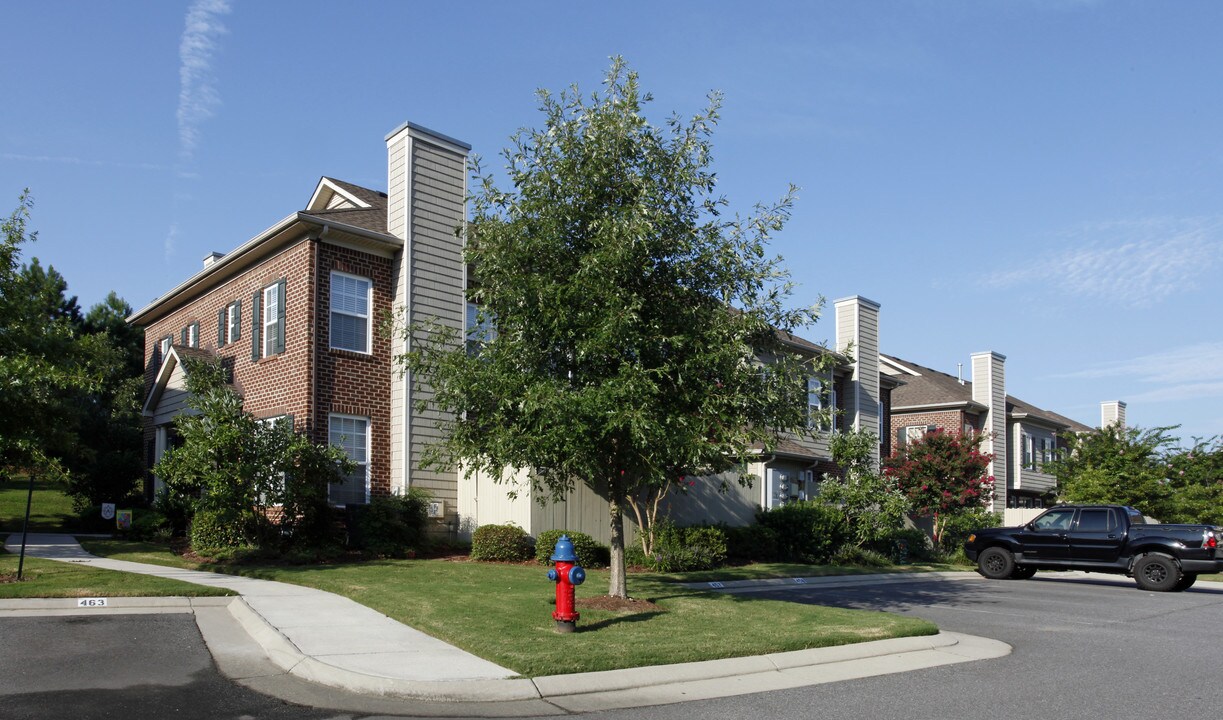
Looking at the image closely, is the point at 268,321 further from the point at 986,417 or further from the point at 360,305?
the point at 986,417

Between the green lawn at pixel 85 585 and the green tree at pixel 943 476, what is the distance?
22.5 m

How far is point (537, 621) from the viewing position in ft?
35.8

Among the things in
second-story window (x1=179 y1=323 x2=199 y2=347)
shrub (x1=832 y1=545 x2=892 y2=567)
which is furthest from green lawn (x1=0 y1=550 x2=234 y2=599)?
shrub (x1=832 y1=545 x2=892 y2=567)

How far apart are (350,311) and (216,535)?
542 centimetres

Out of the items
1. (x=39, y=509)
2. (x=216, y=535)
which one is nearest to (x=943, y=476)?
(x=216, y=535)

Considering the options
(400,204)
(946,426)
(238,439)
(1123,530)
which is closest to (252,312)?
(400,204)

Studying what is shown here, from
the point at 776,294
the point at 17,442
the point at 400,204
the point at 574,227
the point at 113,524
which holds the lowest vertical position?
the point at 113,524

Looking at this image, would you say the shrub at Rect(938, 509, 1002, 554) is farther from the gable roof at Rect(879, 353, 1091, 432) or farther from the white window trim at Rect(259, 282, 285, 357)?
the white window trim at Rect(259, 282, 285, 357)

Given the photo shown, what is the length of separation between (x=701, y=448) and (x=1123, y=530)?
1422cm

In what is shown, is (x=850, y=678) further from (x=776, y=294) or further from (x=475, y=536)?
(x=475, y=536)

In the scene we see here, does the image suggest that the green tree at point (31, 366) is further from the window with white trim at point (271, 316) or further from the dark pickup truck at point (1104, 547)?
the dark pickup truck at point (1104, 547)

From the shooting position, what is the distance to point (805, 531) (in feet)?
78.1

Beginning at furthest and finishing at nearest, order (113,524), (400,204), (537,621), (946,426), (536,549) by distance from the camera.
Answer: (946,426) < (113,524) < (400,204) < (536,549) < (537,621)

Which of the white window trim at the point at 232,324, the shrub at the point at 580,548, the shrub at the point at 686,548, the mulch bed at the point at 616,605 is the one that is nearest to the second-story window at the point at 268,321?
the white window trim at the point at 232,324
